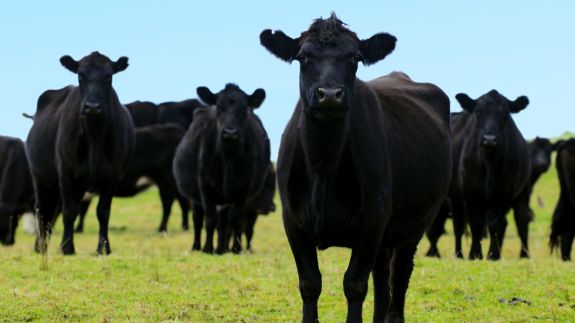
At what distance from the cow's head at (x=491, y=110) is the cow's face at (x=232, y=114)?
3867mm

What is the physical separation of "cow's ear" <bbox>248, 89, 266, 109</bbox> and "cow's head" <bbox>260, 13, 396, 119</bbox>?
26.8 feet

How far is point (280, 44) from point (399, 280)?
252 cm

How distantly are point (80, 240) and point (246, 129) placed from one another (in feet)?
32.2

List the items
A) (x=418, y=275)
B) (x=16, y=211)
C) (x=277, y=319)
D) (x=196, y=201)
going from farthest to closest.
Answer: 1. (x=16, y=211)
2. (x=196, y=201)
3. (x=418, y=275)
4. (x=277, y=319)

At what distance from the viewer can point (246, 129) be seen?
14961 mm

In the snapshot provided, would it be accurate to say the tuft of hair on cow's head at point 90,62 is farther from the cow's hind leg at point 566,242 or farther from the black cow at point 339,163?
the cow's hind leg at point 566,242

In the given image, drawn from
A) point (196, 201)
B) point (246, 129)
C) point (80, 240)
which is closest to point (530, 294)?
point (246, 129)

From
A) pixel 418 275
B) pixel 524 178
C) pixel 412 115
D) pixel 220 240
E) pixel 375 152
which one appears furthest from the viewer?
pixel 524 178

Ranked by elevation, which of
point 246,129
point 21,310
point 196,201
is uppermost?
point 246,129

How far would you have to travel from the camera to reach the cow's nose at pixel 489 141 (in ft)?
46.4

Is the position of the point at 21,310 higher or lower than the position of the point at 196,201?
lower

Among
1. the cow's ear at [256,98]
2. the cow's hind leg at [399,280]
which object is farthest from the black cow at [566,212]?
the cow's hind leg at [399,280]

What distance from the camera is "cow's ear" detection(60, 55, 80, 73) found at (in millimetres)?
13672

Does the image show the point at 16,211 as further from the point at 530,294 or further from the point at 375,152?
the point at 375,152
